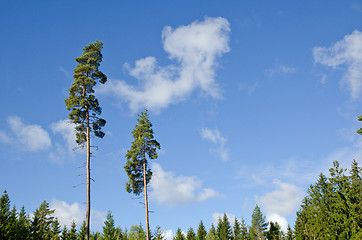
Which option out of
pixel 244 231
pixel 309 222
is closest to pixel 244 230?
pixel 244 231

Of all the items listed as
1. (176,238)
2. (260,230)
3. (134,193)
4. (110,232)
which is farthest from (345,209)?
(260,230)

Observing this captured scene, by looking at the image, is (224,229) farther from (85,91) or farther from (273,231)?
(85,91)

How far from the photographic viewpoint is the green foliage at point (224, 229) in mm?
75206

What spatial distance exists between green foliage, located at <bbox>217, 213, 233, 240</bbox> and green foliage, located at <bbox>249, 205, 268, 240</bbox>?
9369 mm

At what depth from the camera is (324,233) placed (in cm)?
3359

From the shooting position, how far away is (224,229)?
75.6 metres

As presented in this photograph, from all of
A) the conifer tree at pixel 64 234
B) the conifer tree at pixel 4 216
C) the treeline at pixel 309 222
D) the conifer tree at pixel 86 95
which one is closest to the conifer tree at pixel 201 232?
the treeline at pixel 309 222

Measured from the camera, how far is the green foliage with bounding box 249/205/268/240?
83.1 meters

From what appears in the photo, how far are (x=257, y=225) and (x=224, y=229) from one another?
44.4ft

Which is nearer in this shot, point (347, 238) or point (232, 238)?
point (347, 238)

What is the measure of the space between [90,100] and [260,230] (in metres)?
72.4

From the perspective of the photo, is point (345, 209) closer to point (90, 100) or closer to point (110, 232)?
point (90, 100)

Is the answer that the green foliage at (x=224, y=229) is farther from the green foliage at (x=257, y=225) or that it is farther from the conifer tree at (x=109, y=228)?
the conifer tree at (x=109, y=228)

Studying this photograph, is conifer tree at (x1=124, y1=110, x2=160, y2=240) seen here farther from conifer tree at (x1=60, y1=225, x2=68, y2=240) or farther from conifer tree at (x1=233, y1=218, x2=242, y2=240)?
conifer tree at (x1=233, y1=218, x2=242, y2=240)
